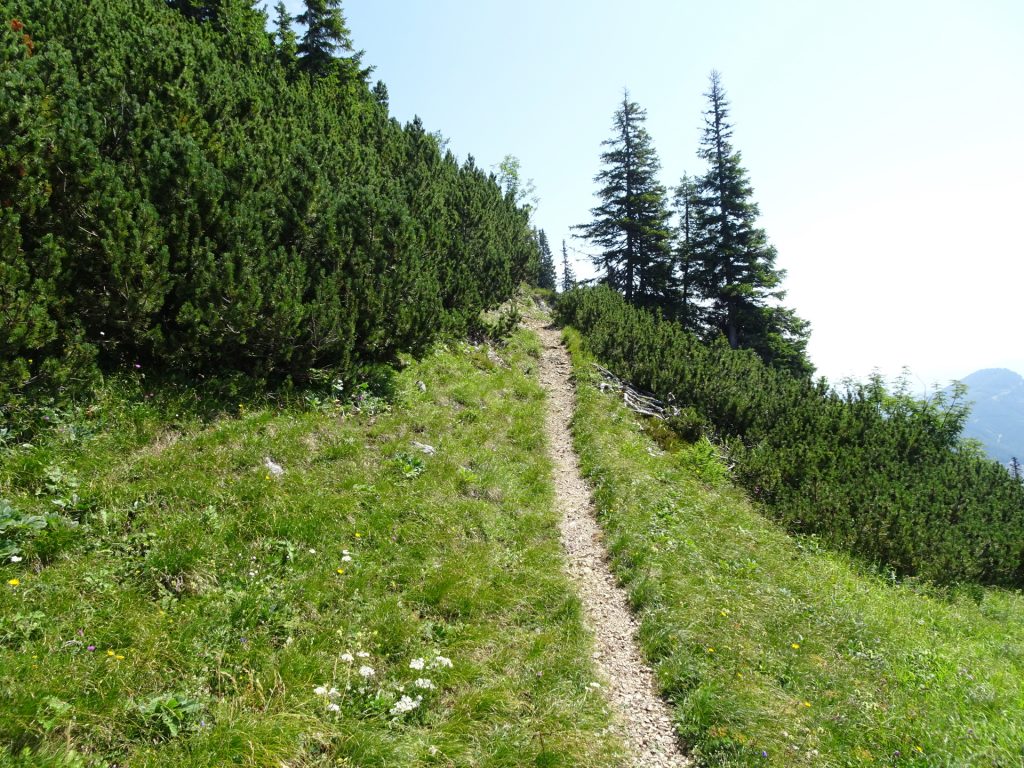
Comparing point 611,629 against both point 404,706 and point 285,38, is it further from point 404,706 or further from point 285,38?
point 285,38

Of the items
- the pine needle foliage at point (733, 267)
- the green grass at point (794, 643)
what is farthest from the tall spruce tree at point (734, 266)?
the green grass at point (794, 643)

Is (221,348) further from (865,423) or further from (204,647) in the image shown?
(865,423)

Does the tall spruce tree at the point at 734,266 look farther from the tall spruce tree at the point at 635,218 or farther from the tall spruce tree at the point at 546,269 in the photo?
the tall spruce tree at the point at 546,269

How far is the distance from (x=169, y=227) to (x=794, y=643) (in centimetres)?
1014

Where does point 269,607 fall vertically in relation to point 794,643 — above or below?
above

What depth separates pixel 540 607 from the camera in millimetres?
5988

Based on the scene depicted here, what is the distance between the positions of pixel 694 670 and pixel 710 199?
104ft

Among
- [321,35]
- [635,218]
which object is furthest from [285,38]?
[635,218]

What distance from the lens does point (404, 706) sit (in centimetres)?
404

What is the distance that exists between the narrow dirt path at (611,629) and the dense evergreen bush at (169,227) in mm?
4425

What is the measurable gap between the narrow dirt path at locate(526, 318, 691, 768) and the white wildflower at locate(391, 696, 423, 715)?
1926 millimetres

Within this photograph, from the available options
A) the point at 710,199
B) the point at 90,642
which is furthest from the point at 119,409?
the point at 710,199

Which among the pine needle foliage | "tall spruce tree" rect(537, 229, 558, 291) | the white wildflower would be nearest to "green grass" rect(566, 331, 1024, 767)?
the white wildflower

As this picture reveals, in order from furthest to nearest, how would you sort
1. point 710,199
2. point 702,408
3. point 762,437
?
1. point 710,199
2. point 702,408
3. point 762,437
